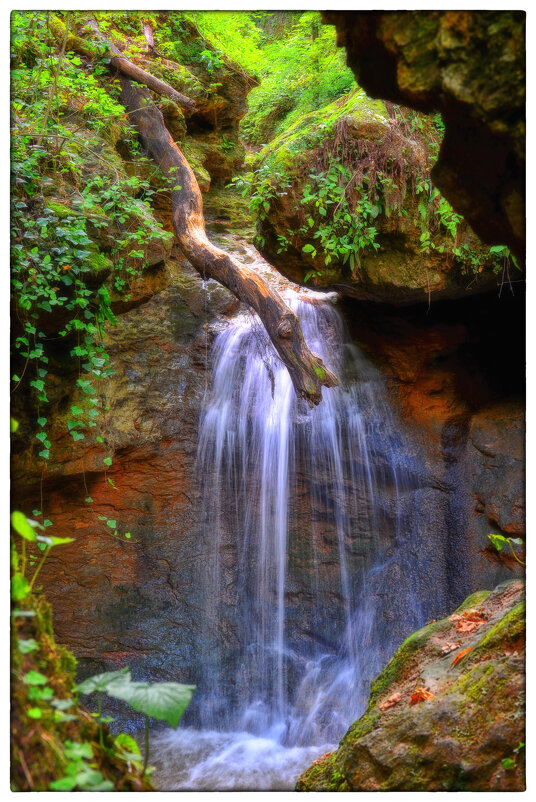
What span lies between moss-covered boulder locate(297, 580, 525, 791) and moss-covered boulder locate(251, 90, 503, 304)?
419cm

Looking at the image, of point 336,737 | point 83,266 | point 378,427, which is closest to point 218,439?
point 378,427

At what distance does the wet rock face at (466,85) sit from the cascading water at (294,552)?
385 cm

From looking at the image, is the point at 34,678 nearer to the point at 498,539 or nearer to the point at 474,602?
the point at 474,602

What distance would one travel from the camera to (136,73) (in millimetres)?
7281

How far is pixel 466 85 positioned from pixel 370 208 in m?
3.95

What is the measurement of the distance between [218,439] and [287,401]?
1.06 metres

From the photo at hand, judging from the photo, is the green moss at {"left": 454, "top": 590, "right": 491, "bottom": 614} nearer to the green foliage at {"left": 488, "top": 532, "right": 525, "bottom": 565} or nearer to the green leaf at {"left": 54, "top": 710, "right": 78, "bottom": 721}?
the green foliage at {"left": 488, "top": 532, "right": 525, "bottom": 565}

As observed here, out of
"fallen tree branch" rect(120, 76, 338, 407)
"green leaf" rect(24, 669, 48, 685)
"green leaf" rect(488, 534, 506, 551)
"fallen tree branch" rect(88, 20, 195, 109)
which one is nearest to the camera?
"green leaf" rect(24, 669, 48, 685)

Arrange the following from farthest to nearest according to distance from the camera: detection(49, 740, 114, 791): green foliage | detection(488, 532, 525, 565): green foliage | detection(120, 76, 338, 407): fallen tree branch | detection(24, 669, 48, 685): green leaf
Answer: detection(120, 76, 338, 407): fallen tree branch → detection(488, 532, 525, 565): green foliage → detection(24, 669, 48, 685): green leaf → detection(49, 740, 114, 791): green foliage

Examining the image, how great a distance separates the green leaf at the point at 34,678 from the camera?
183cm

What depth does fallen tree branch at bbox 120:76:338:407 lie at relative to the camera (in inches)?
177

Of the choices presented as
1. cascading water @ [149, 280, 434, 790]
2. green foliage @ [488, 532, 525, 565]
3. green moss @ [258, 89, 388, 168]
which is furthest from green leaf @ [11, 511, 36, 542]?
green moss @ [258, 89, 388, 168]

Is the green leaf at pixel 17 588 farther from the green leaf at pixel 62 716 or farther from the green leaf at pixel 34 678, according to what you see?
the green leaf at pixel 62 716

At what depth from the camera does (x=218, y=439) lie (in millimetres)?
7016
